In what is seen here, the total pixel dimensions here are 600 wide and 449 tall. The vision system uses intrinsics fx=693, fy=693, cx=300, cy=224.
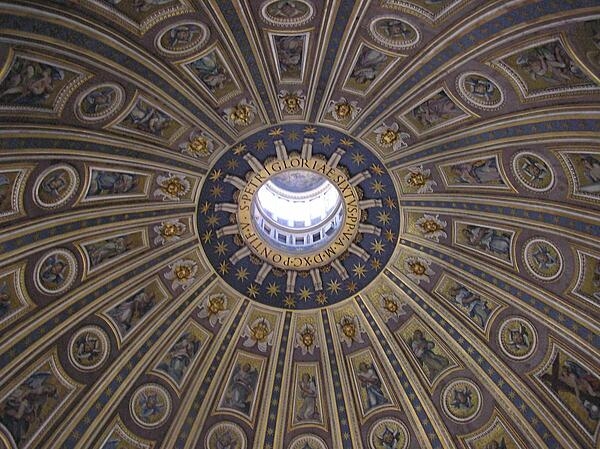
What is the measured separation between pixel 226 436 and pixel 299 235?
7.08m

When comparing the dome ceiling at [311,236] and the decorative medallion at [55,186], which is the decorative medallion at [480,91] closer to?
the dome ceiling at [311,236]

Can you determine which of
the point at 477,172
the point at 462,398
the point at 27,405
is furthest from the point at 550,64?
the point at 27,405

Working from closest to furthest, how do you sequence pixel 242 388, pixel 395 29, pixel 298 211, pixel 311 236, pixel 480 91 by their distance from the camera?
pixel 395 29 < pixel 480 91 < pixel 242 388 < pixel 311 236 < pixel 298 211

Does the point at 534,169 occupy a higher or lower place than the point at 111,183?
higher

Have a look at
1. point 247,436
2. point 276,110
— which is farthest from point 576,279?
point 247,436

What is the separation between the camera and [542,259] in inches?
757

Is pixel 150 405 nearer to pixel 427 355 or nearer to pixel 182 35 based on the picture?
pixel 427 355

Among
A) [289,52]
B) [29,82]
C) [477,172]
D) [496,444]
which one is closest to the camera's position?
[29,82]

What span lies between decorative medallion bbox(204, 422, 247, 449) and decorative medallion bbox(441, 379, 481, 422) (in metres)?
6.47

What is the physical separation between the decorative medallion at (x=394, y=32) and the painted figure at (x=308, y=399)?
36.8ft

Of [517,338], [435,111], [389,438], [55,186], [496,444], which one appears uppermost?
[435,111]

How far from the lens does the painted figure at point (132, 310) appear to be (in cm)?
2064

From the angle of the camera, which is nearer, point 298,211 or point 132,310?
point 132,310

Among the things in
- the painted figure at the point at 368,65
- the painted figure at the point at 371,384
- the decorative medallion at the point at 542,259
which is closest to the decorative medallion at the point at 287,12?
the painted figure at the point at 368,65
